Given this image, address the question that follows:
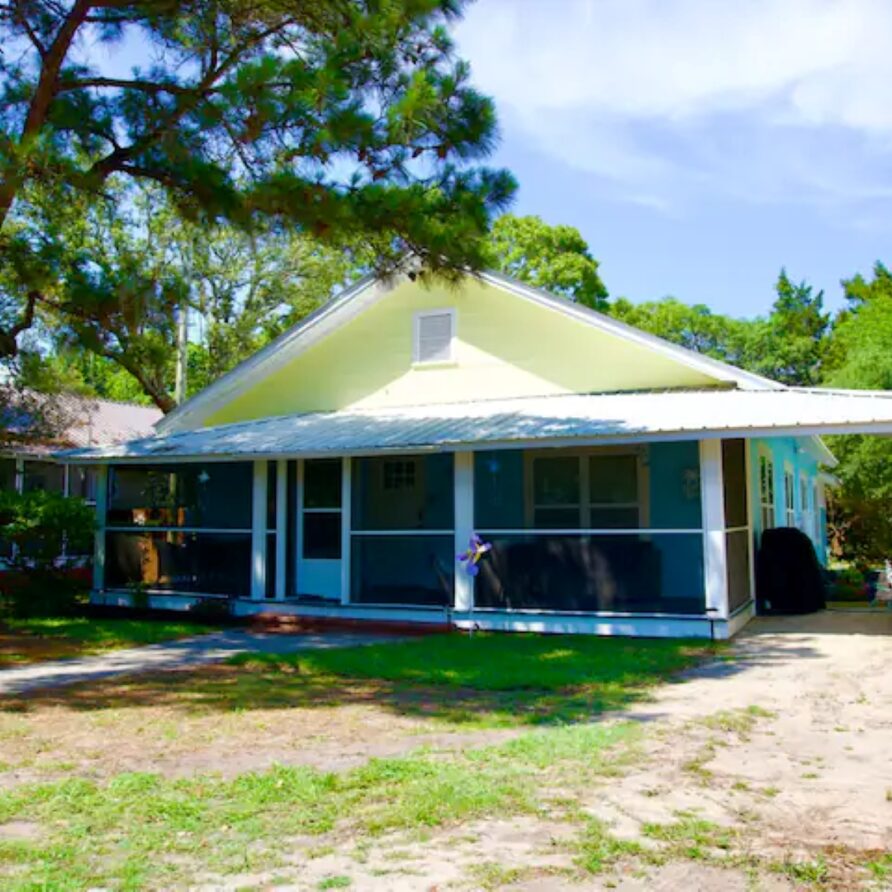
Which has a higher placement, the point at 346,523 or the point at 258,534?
the point at 346,523

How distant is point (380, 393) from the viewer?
53.3ft

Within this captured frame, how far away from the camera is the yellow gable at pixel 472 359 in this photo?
14.8m

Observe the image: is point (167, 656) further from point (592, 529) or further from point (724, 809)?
point (724, 809)

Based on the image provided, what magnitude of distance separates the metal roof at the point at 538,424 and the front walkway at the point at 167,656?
2.54 m

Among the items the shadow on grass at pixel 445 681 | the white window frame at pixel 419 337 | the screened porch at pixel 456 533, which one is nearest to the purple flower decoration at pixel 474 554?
the screened porch at pixel 456 533

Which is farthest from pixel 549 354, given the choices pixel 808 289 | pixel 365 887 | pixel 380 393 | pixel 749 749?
pixel 808 289

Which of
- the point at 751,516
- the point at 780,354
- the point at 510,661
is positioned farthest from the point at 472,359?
the point at 780,354

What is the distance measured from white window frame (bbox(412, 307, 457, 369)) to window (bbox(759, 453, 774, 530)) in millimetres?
5496

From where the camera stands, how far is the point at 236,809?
477cm

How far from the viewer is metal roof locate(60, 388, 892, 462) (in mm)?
10984

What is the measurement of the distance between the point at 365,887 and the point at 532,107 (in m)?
10.8

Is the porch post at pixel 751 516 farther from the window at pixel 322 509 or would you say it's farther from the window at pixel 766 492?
the window at pixel 322 509

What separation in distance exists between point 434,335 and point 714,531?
20.6 feet

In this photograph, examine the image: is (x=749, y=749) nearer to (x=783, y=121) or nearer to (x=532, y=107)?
(x=532, y=107)
